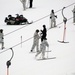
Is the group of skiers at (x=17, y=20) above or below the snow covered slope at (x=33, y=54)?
above

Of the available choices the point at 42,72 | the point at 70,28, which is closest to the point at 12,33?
the point at 70,28

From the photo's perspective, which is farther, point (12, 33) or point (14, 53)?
point (12, 33)

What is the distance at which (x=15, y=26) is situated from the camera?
2883 cm

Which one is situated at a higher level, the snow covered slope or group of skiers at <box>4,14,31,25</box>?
group of skiers at <box>4,14,31,25</box>

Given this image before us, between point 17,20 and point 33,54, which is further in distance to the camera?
point 17,20

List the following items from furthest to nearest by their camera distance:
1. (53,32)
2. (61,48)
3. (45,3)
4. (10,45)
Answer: (45,3), (53,32), (10,45), (61,48)

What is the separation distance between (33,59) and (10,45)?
353 centimetres

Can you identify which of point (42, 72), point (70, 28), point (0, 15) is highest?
point (0, 15)

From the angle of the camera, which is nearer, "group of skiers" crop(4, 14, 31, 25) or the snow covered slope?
the snow covered slope

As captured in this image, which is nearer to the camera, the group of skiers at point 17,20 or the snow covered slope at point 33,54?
the snow covered slope at point 33,54

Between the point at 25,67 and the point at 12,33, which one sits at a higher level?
the point at 12,33

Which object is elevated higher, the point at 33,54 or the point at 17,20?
the point at 17,20

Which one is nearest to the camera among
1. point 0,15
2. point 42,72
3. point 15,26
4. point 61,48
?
point 42,72

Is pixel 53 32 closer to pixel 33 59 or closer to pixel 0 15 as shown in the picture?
pixel 33 59
